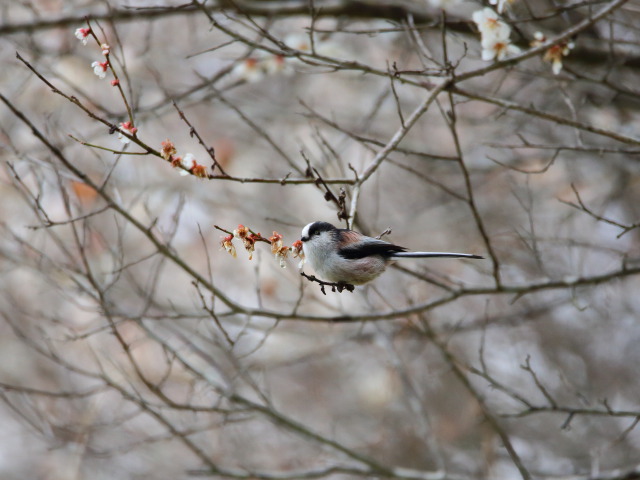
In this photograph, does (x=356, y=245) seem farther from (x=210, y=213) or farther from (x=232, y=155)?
(x=232, y=155)

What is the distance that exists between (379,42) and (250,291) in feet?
12.0

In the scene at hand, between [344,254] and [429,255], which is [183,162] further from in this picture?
[429,255]

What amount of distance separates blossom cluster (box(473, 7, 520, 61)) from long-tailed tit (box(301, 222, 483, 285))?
1.29 meters

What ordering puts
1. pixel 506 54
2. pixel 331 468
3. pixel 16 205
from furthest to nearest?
pixel 16 205, pixel 331 468, pixel 506 54

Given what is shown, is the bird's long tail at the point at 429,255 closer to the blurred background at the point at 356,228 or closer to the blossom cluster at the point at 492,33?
the blurred background at the point at 356,228

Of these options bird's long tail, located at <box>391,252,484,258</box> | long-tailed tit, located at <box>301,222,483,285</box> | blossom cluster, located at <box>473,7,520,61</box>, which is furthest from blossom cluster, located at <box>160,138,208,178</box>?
blossom cluster, located at <box>473,7,520,61</box>

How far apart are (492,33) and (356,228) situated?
149cm

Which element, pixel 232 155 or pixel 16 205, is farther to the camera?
pixel 232 155

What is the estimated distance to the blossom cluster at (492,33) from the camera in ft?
11.9

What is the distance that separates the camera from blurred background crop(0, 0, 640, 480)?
15.3ft

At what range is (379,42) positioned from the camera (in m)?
7.89

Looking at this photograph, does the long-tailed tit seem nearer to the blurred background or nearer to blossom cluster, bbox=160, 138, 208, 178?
the blurred background

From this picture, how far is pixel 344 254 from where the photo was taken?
3129mm

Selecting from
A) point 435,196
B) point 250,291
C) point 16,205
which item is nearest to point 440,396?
point 435,196
